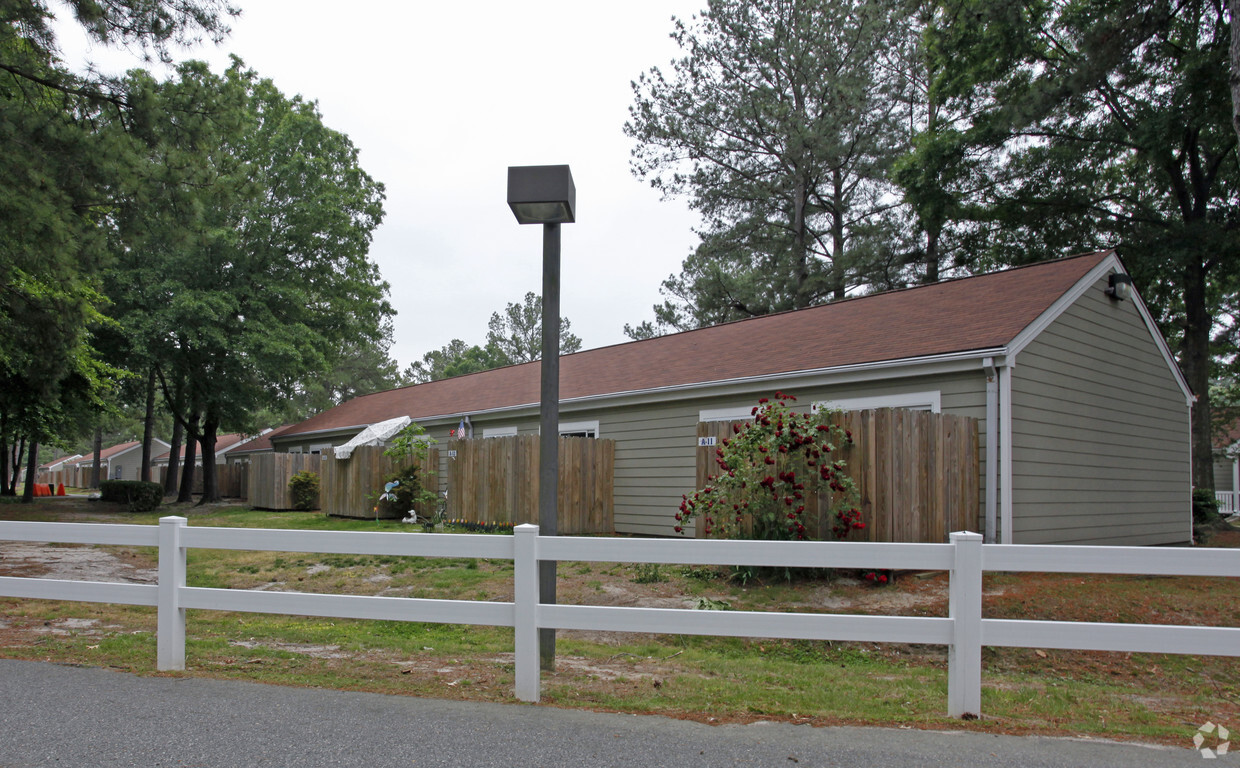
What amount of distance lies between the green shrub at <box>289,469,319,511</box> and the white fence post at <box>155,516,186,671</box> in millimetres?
18095

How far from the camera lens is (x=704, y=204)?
94.6 feet

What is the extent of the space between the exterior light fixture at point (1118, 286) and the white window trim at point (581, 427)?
8.74 meters

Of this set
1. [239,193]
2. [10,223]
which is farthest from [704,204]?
[10,223]

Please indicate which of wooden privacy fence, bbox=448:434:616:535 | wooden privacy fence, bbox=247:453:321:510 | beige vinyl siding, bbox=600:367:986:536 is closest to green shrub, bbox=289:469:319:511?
wooden privacy fence, bbox=247:453:321:510

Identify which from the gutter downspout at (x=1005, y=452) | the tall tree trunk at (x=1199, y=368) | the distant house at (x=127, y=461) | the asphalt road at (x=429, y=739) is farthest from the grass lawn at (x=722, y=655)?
the distant house at (x=127, y=461)

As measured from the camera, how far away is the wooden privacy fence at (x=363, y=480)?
55.3 feet

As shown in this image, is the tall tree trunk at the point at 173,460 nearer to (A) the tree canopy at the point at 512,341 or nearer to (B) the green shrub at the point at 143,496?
(B) the green shrub at the point at 143,496

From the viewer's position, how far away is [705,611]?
4.34 meters

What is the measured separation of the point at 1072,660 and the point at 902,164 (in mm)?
17243

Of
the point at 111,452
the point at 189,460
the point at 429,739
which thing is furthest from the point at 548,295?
the point at 111,452

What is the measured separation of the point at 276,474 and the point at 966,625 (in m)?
22.0

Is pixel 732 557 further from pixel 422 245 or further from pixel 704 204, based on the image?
pixel 704 204

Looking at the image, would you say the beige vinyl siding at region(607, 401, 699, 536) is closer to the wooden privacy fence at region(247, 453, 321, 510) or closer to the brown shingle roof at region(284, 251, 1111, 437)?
the brown shingle roof at region(284, 251, 1111, 437)

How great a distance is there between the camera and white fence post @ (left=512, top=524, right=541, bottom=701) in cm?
452
